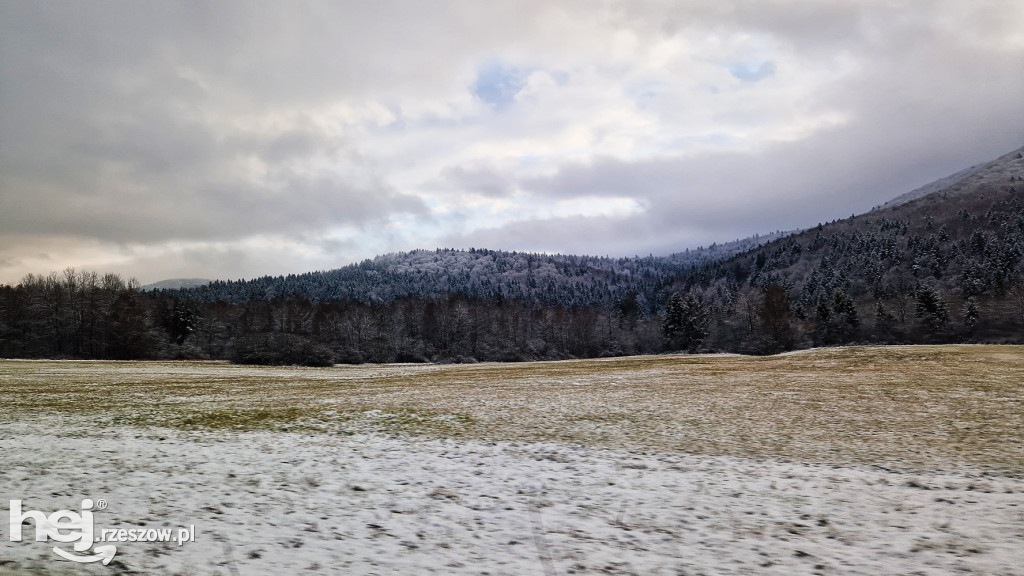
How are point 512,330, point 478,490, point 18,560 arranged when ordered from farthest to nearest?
point 512,330
point 478,490
point 18,560

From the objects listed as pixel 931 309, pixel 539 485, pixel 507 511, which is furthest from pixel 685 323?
pixel 507 511

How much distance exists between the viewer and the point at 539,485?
1185cm

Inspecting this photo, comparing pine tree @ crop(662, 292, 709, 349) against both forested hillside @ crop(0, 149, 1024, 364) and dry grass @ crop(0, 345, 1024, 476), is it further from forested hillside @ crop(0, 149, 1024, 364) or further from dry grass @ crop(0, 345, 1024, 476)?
dry grass @ crop(0, 345, 1024, 476)

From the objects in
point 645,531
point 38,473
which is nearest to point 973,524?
point 645,531

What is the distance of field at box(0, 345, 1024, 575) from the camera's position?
25.8ft

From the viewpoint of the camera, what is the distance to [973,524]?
9008 mm

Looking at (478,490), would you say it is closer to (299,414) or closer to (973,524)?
(973,524)

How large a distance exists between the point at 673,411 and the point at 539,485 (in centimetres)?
1377

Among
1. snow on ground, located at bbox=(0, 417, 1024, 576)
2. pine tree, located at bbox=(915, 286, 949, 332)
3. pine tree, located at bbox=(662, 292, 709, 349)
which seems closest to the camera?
snow on ground, located at bbox=(0, 417, 1024, 576)

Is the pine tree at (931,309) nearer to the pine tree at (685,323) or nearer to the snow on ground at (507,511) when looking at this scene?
the pine tree at (685,323)

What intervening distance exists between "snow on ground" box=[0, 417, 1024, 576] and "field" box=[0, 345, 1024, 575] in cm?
6

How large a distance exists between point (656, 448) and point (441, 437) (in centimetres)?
784

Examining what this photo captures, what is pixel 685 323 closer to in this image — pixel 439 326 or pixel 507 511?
pixel 439 326

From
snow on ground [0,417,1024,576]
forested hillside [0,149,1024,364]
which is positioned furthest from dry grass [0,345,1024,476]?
forested hillside [0,149,1024,364]
